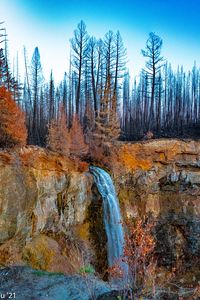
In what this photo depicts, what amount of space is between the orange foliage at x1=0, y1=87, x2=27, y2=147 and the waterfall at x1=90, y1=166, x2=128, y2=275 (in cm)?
640

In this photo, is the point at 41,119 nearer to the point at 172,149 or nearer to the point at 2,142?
the point at 172,149

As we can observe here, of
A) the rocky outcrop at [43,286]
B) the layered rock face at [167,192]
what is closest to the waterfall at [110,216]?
the layered rock face at [167,192]

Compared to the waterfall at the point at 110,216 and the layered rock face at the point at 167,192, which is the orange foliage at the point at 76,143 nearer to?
the waterfall at the point at 110,216

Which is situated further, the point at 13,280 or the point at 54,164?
the point at 54,164

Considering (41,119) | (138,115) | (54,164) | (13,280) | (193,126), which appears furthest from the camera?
(138,115)

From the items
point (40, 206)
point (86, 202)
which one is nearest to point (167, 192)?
point (86, 202)

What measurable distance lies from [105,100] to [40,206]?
1140 cm

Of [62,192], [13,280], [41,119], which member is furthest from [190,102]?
[13,280]

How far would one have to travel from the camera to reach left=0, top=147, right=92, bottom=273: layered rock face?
10352 mm

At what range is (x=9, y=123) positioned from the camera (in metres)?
11.6

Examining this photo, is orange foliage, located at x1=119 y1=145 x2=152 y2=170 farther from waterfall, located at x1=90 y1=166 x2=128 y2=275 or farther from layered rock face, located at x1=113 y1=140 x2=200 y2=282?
waterfall, located at x1=90 y1=166 x2=128 y2=275

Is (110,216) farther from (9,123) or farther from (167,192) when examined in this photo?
(9,123)

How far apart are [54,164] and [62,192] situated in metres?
1.61

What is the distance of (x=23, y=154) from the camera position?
11938mm
